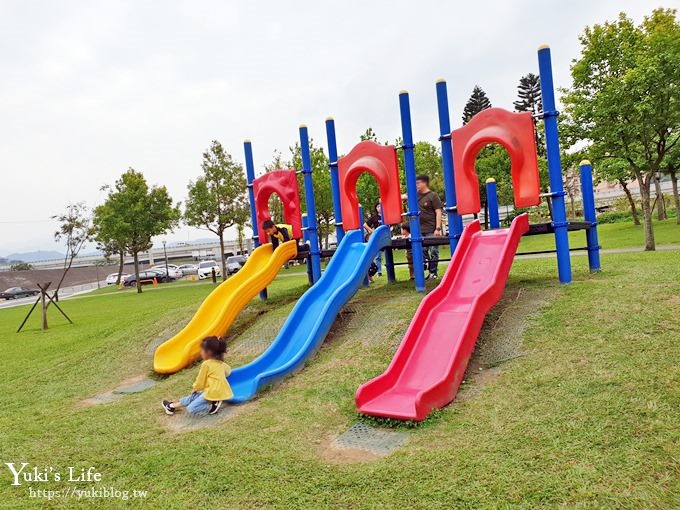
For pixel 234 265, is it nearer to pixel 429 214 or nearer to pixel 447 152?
pixel 429 214

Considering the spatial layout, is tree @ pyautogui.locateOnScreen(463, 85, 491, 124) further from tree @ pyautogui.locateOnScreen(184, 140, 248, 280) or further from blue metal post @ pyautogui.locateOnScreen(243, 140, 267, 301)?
blue metal post @ pyautogui.locateOnScreen(243, 140, 267, 301)

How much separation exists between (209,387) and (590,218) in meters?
6.86

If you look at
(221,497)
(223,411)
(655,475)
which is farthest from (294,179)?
(655,475)

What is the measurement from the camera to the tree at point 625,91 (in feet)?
51.6

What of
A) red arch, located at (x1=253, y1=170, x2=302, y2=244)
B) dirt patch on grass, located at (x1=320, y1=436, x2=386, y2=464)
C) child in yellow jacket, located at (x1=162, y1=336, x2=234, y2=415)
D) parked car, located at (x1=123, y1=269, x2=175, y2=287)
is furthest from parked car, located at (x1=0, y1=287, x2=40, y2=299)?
dirt patch on grass, located at (x1=320, y1=436, x2=386, y2=464)

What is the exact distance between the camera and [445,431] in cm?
473

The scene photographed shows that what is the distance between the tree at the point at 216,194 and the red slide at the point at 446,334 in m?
27.2

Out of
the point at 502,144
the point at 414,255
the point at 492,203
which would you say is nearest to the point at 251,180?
the point at 414,255

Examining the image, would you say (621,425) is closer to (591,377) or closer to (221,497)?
(591,377)

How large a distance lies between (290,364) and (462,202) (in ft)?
13.6

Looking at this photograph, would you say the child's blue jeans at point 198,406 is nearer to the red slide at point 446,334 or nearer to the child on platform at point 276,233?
the red slide at point 446,334

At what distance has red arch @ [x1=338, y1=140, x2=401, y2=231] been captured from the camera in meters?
10.1

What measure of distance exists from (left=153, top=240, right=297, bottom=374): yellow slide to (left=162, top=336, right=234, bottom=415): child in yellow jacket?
2337 millimetres

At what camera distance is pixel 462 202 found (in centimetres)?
905
